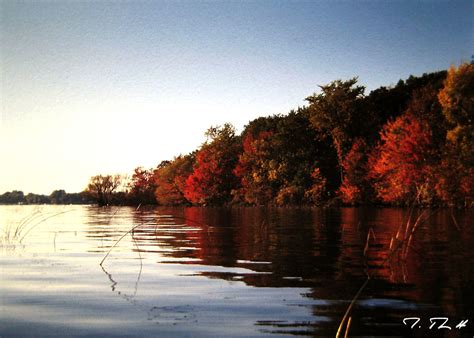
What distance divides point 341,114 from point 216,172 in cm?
2919

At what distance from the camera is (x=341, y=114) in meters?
74.5

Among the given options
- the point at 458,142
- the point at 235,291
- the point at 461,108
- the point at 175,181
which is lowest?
the point at 235,291

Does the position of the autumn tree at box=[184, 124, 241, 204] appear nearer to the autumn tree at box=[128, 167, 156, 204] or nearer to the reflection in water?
the autumn tree at box=[128, 167, 156, 204]

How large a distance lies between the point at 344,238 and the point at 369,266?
886 centimetres

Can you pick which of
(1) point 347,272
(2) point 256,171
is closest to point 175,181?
(2) point 256,171

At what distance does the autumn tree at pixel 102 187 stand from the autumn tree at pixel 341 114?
6193 centimetres

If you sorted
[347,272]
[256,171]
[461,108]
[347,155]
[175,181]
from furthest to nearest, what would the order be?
[175,181] < [256,171] < [347,155] < [461,108] < [347,272]

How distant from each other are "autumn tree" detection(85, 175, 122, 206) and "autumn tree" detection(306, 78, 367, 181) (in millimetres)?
61928

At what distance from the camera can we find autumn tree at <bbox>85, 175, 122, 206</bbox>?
120 metres

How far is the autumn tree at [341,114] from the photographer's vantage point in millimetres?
74125

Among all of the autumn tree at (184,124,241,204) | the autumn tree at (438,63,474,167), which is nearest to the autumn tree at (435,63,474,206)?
the autumn tree at (438,63,474,167)

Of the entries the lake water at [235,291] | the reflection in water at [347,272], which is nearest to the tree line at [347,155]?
the reflection in water at [347,272]

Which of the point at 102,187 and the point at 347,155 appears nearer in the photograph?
the point at 347,155

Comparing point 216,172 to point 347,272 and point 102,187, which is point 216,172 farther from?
point 347,272
